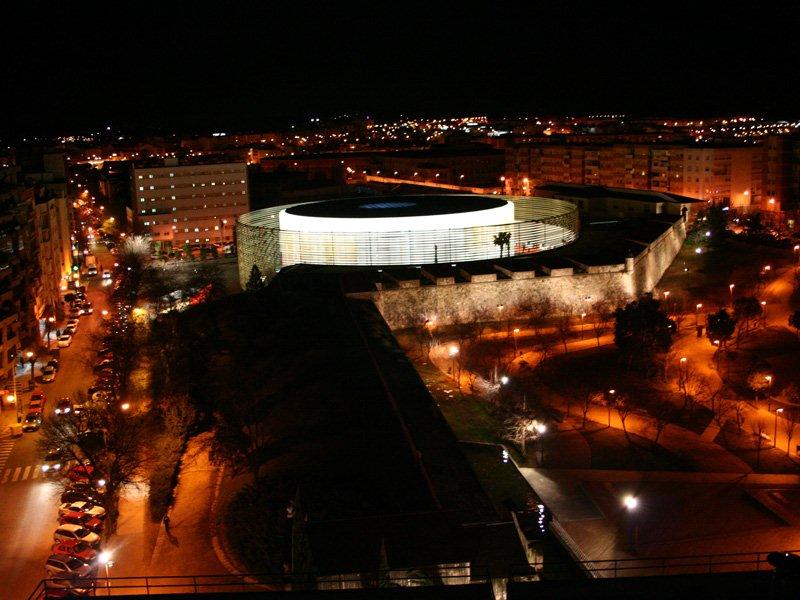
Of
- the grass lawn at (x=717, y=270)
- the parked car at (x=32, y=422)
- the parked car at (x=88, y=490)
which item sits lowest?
the parked car at (x=32, y=422)

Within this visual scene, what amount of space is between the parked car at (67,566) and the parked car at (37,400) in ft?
27.9

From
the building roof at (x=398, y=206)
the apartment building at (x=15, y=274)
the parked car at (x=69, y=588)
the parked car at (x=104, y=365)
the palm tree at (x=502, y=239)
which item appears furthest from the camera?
the building roof at (x=398, y=206)

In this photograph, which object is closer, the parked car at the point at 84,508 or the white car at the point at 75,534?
the white car at the point at 75,534

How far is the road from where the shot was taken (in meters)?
13.8

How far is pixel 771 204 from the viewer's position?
50.5 meters

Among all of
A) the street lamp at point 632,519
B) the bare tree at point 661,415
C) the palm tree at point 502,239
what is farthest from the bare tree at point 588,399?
the palm tree at point 502,239

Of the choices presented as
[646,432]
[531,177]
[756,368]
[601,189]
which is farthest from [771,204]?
[646,432]

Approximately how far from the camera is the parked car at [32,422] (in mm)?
20328

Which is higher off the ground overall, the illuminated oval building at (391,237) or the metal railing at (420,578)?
the illuminated oval building at (391,237)

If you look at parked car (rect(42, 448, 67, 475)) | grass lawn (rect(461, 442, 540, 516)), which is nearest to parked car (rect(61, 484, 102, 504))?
parked car (rect(42, 448, 67, 475))

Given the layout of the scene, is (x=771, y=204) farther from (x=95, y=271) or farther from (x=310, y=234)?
(x=95, y=271)

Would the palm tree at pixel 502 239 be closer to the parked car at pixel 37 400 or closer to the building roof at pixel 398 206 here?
the building roof at pixel 398 206

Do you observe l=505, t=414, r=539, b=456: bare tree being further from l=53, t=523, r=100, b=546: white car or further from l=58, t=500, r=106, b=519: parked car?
l=53, t=523, r=100, b=546: white car

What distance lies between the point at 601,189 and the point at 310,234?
21.0 metres
